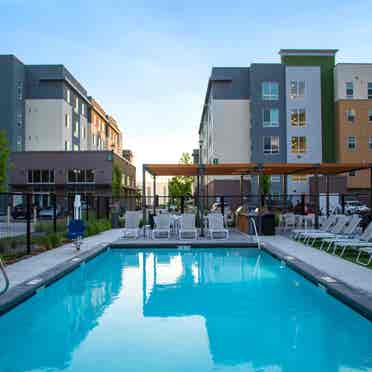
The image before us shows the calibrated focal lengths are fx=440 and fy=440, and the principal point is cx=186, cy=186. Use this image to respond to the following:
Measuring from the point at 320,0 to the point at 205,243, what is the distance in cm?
997

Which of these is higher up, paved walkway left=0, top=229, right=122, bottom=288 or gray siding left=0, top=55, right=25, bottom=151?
gray siding left=0, top=55, right=25, bottom=151

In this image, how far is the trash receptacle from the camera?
16406 millimetres

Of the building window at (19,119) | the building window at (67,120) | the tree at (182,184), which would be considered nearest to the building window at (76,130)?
the building window at (67,120)

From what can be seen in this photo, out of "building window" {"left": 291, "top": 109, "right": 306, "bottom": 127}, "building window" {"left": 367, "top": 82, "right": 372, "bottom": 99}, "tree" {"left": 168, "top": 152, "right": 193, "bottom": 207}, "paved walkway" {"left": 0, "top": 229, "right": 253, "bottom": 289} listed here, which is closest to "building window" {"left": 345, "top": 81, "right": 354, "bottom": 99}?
"building window" {"left": 367, "top": 82, "right": 372, "bottom": 99}

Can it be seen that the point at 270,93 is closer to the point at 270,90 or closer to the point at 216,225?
the point at 270,90

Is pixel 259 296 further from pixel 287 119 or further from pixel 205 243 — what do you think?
pixel 287 119

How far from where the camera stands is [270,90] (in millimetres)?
40969

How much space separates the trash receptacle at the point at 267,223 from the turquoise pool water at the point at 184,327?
664 centimetres

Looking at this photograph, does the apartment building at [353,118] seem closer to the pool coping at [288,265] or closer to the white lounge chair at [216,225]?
the white lounge chair at [216,225]

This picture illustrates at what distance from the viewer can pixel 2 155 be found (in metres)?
29.7

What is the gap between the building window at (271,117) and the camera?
134 ft

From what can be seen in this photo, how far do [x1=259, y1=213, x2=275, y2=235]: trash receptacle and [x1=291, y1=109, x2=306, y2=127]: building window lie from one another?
26.5 meters

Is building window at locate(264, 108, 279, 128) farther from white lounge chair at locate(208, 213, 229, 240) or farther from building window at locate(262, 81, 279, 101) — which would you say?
white lounge chair at locate(208, 213, 229, 240)

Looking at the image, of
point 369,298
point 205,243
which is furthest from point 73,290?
point 205,243
